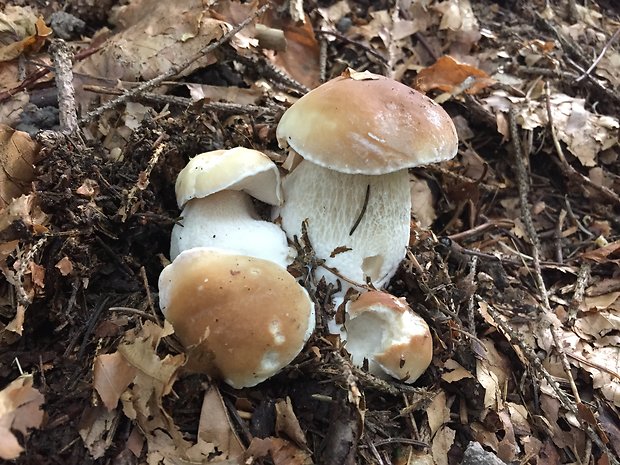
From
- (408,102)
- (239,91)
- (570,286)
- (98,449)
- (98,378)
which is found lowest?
(570,286)

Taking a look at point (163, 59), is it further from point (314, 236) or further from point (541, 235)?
point (541, 235)

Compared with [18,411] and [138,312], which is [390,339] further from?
[18,411]

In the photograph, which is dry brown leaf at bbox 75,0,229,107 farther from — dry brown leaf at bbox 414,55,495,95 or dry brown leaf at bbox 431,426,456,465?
dry brown leaf at bbox 431,426,456,465

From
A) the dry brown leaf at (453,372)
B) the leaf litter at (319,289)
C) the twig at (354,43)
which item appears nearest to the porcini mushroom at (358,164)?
the leaf litter at (319,289)

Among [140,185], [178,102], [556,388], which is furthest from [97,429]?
[556,388]

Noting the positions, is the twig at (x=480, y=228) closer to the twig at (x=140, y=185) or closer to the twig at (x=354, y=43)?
the twig at (x=354, y=43)

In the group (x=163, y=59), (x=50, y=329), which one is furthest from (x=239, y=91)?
(x=50, y=329)

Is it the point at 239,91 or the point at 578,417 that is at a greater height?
the point at 239,91

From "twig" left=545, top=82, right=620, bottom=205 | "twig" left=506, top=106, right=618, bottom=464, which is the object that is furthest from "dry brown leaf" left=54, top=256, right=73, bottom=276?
"twig" left=545, top=82, right=620, bottom=205
